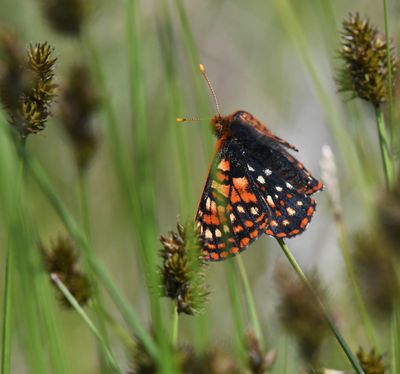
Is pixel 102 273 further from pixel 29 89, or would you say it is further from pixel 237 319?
pixel 237 319

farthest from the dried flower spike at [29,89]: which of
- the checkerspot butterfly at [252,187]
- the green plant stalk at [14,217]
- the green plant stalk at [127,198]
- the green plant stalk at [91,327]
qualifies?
the checkerspot butterfly at [252,187]

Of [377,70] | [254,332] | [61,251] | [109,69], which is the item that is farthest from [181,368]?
[109,69]

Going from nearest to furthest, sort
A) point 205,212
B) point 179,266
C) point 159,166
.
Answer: point 179,266, point 205,212, point 159,166

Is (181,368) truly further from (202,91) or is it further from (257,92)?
(257,92)

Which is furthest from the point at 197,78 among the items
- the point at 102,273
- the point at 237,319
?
the point at 102,273

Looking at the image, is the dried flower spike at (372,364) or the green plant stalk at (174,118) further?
the green plant stalk at (174,118)

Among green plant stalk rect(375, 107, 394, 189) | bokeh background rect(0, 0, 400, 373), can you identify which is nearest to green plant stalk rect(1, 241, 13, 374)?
green plant stalk rect(375, 107, 394, 189)

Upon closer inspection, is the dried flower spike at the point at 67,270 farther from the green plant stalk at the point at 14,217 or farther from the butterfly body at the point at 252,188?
the green plant stalk at the point at 14,217

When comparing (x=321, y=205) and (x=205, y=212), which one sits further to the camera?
(x=321, y=205)
